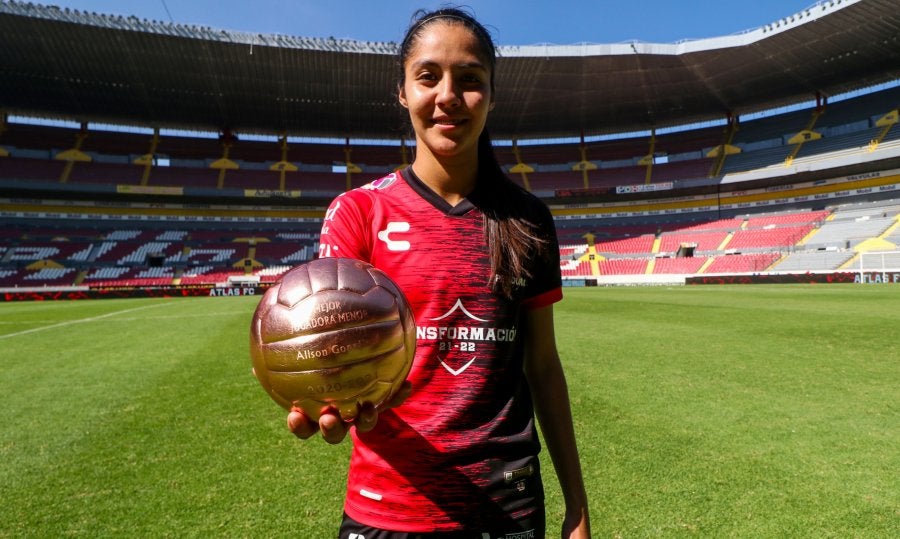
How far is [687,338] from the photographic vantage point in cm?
857

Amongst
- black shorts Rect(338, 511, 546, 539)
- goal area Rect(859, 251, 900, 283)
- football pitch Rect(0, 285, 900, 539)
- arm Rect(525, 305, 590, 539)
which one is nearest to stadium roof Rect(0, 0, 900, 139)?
goal area Rect(859, 251, 900, 283)

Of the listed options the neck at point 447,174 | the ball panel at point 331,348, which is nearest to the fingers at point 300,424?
the ball panel at point 331,348

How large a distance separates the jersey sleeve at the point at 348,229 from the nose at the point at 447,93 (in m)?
0.36

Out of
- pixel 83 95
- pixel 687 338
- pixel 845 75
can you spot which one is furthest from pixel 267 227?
pixel 845 75

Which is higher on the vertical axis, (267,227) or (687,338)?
(267,227)

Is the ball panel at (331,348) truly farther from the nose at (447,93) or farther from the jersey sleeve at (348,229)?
the nose at (447,93)

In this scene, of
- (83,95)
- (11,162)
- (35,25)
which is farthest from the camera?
(11,162)

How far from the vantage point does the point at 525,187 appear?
20.8m

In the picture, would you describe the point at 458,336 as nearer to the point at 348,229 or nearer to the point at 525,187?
the point at 348,229

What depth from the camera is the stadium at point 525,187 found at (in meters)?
3.15

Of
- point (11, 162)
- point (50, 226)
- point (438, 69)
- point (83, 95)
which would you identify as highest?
point (83, 95)

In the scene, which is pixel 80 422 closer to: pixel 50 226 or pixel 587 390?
pixel 587 390

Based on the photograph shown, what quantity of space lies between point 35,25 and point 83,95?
895 cm

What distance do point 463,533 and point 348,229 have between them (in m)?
0.89
